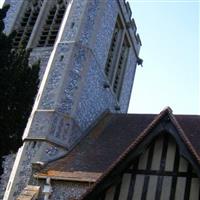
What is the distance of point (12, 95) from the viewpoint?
1143 centimetres

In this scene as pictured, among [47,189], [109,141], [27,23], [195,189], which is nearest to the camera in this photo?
[195,189]

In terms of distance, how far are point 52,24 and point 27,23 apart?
1.35m

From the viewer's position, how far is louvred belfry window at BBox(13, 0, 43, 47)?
20.6 metres

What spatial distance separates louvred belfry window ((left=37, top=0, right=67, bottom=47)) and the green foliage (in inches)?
300

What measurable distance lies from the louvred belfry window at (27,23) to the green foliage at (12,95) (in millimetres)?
8280

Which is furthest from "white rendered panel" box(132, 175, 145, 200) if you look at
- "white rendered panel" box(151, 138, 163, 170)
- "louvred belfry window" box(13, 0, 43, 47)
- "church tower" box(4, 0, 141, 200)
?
"louvred belfry window" box(13, 0, 43, 47)

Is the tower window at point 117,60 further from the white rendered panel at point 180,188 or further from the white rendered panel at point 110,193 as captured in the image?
the white rendered panel at point 180,188

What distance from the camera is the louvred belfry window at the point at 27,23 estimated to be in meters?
20.6

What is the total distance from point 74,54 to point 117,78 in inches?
194

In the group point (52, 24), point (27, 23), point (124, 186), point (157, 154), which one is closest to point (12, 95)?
point (124, 186)

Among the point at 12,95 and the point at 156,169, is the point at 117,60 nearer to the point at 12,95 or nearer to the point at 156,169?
the point at 12,95

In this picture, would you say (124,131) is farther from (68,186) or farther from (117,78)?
(117,78)

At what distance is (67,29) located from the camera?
18641mm

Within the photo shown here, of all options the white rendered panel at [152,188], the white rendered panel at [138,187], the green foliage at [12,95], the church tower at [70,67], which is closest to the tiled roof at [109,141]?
the church tower at [70,67]
